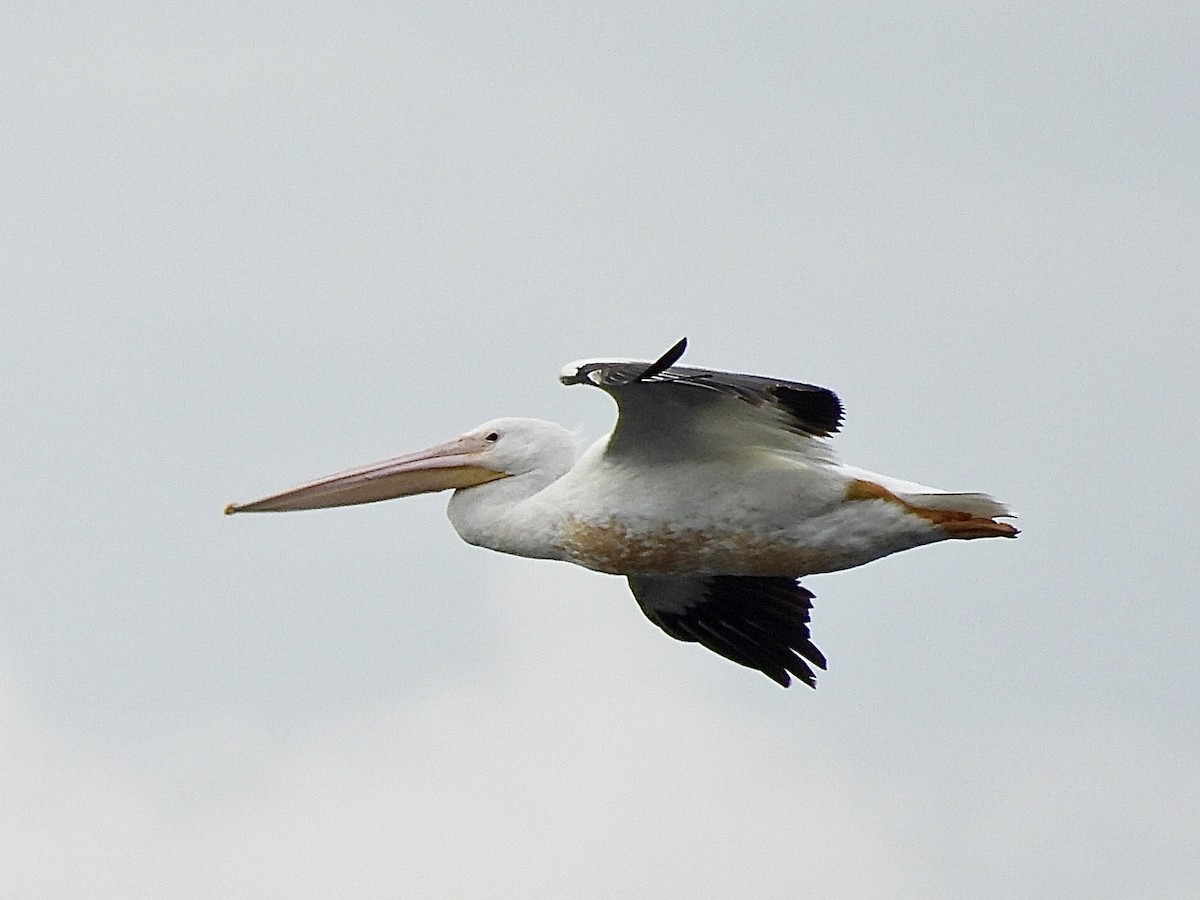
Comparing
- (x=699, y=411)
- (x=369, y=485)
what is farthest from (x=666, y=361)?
(x=369, y=485)

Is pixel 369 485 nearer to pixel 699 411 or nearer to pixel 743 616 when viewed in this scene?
pixel 743 616

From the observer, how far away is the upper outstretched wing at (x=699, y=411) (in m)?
12.5

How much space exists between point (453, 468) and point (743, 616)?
6.33 ft

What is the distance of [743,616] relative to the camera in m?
15.4

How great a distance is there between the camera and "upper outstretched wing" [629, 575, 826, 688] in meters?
15.3

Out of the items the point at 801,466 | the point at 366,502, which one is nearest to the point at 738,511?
the point at 801,466

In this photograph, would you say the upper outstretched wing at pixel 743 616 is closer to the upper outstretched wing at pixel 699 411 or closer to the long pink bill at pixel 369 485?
the long pink bill at pixel 369 485

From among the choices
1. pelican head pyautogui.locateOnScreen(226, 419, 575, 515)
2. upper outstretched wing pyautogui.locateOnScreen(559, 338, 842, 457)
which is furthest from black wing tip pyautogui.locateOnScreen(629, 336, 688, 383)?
pelican head pyautogui.locateOnScreen(226, 419, 575, 515)

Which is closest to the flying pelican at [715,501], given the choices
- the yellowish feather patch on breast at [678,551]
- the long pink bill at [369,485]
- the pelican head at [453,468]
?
the yellowish feather patch on breast at [678,551]

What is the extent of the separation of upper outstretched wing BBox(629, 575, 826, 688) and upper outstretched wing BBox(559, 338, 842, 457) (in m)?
1.75

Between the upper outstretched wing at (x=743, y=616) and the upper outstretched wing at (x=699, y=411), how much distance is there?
5.74 ft

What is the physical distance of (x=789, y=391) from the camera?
12828 millimetres

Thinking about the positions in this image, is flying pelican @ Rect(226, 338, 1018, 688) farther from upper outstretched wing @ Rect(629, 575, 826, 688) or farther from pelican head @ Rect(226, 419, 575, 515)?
upper outstretched wing @ Rect(629, 575, 826, 688)

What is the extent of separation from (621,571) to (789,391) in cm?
172
